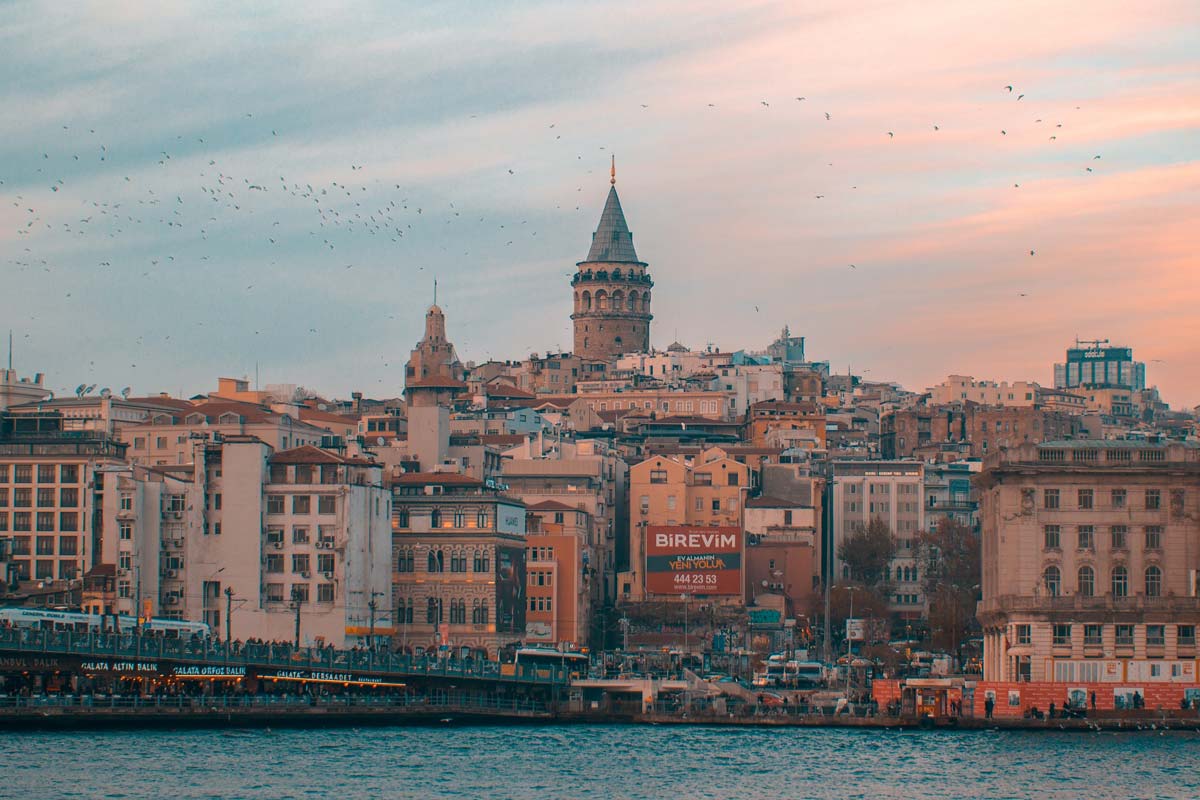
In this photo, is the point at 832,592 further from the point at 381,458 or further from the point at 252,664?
the point at 252,664

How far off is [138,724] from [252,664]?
5843 mm

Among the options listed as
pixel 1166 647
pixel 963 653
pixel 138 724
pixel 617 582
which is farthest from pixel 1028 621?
pixel 617 582

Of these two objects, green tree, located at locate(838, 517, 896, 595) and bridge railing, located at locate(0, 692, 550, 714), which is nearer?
bridge railing, located at locate(0, 692, 550, 714)

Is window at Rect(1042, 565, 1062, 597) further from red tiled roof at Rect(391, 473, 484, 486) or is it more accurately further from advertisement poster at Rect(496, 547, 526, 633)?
red tiled roof at Rect(391, 473, 484, 486)

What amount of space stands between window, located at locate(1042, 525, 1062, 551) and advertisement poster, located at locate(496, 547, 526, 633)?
33311 mm

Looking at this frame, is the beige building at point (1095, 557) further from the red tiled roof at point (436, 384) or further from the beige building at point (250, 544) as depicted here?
the red tiled roof at point (436, 384)

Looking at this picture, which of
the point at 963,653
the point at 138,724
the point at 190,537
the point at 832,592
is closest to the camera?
the point at 138,724

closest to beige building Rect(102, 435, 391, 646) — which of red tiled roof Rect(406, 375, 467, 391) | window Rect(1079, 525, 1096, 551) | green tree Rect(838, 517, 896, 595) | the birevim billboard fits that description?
the birevim billboard

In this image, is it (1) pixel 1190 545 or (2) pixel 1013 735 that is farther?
(1) pixel 1190 545

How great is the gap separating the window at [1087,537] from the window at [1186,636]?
501 centimetres

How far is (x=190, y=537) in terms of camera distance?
→ 12144 centimetres

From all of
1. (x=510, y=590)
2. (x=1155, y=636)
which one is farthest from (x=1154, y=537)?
(x=510, y=590)

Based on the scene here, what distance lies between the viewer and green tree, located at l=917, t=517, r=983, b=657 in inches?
5143

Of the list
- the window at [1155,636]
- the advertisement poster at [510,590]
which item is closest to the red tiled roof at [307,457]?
the advertisement poster at [510,590]
